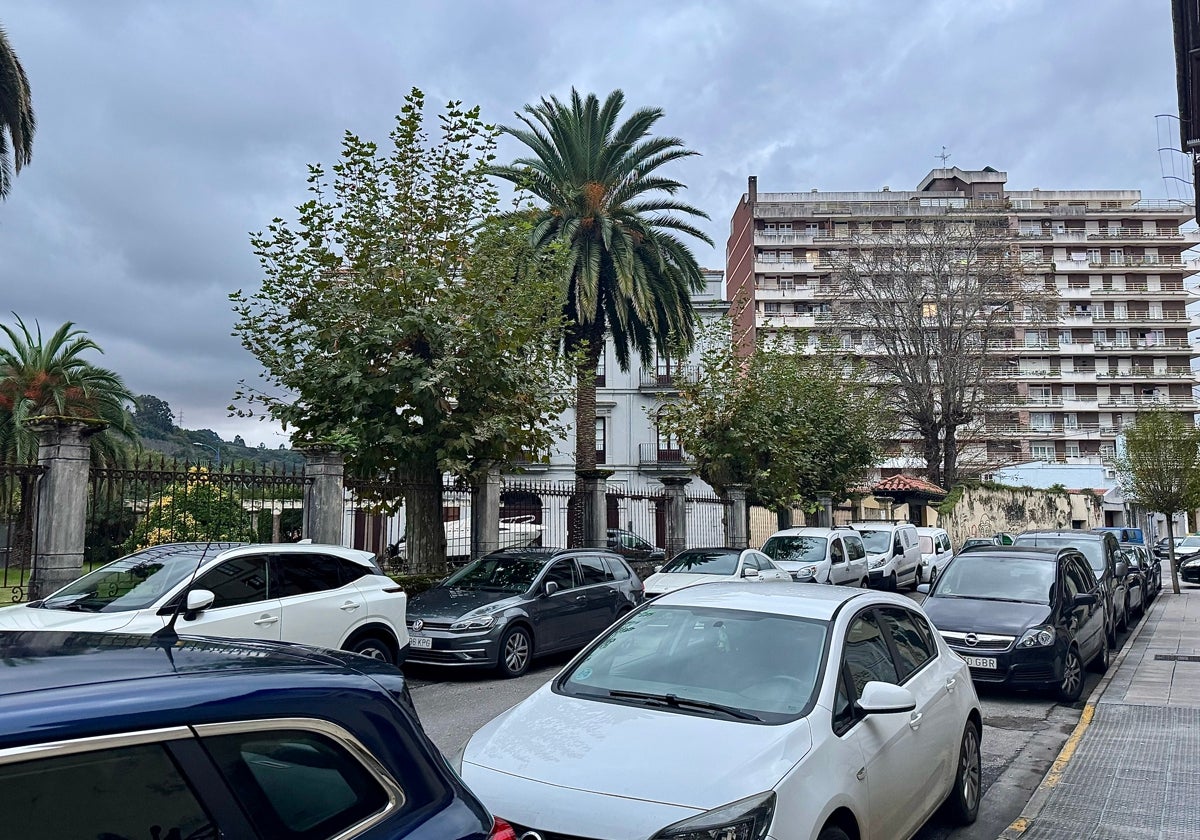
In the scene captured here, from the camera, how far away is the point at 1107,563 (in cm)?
1548

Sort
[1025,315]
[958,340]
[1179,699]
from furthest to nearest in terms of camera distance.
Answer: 1. [1025,315]
2. [958,340]
3. [1179,699]

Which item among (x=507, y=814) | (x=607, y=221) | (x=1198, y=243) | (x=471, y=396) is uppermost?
(x=1198, y=243)

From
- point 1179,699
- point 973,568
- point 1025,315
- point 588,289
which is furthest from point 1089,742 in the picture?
point 1025,315

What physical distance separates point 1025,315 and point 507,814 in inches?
2969

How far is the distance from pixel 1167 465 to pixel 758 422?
1135cm

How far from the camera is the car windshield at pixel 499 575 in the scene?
1210 cm

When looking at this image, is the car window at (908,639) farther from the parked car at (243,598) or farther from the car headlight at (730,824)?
the parked car at (243,598)

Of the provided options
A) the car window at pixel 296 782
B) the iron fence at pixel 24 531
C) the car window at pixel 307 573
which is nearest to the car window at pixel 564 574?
the car window at pixel 307 573

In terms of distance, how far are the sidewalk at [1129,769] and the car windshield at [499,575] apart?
22.0 feet

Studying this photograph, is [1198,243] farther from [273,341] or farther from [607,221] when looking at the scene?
[273,341]

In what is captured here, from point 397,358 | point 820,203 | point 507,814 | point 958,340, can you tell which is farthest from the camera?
point 820,203

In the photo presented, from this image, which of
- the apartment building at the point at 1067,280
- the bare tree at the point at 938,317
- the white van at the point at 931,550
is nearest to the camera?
the white van at the point at 931,550

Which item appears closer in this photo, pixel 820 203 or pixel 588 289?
pixel 588 289

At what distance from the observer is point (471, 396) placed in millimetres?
14820
